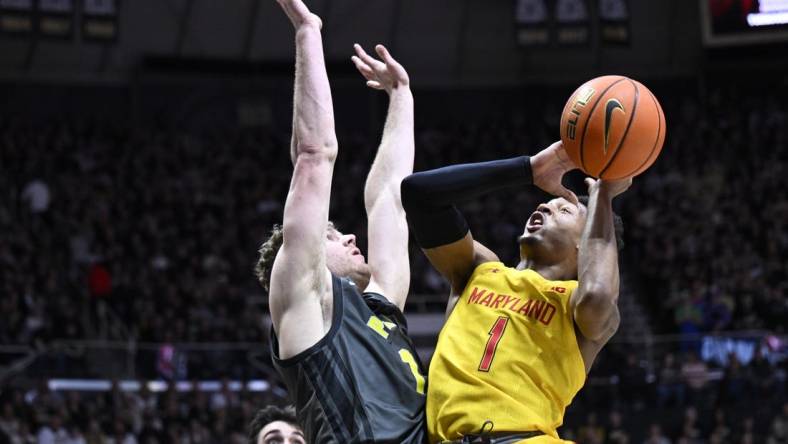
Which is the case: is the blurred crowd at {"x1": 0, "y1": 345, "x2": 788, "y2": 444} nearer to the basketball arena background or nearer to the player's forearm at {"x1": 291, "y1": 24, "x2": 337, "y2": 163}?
the basketball arena background

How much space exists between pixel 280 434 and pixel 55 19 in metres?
15.6

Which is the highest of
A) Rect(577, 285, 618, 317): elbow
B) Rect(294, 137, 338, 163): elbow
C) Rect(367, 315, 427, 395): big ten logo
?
Rect(294, 137, 338, 163): elbow

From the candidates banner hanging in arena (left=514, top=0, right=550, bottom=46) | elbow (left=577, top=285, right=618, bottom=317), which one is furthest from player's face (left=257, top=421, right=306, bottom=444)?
Result: banner hanging in arena (left=514, top=0, right=550, bottom=46)

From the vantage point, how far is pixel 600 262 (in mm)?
4387

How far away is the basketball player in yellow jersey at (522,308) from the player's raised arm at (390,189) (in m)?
0.50

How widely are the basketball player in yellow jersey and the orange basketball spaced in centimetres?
12

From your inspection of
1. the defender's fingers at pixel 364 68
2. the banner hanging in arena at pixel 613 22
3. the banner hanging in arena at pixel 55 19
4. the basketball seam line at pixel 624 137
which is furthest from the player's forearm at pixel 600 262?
the banner hanging in arena at pixel 55 19

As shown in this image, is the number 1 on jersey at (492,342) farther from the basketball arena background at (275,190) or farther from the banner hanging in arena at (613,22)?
the banner hanging in arena at (613,22)

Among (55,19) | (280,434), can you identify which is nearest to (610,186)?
(280,434)

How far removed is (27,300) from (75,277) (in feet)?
6.47

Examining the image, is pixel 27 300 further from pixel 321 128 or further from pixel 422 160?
pixel 321 128

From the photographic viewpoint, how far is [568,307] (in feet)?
15.2

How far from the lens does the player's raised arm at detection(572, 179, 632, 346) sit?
4.38m

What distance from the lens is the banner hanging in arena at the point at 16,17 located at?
766 inches
